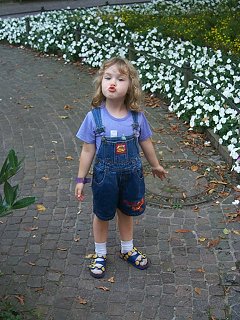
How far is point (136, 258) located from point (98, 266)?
309 mm

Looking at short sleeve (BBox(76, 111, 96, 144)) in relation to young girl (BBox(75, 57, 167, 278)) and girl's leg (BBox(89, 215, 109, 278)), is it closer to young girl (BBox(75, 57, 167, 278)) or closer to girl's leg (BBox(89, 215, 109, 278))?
young girl (BBox(75, 57, 167, 278))

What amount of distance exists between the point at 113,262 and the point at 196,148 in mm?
2654

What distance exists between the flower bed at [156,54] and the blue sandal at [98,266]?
2.02 m

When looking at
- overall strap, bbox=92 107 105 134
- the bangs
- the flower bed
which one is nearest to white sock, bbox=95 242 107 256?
overall strap, bbox=92 107 105 134

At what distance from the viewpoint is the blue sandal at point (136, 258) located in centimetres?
401

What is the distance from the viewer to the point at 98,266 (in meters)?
3.94

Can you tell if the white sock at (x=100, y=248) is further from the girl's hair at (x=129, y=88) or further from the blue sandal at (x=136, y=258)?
the girl's hair at (x=129, y=88)

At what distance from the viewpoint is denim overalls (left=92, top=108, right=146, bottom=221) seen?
353cm

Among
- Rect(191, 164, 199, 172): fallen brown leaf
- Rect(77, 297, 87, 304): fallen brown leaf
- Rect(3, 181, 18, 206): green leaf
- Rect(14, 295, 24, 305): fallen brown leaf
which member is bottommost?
Rect(191, 164, 199, 172): fallen brown leaf

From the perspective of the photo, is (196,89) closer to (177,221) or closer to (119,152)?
(177,221)

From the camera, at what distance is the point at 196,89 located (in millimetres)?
7426

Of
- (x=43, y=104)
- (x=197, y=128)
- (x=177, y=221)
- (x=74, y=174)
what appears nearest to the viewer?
(x=177, y=221)

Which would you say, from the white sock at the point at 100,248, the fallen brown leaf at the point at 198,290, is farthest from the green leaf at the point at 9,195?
the fallen brown leaf at the point at 198,290

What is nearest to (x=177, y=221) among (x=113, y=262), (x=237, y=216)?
(x=237, y=216)
